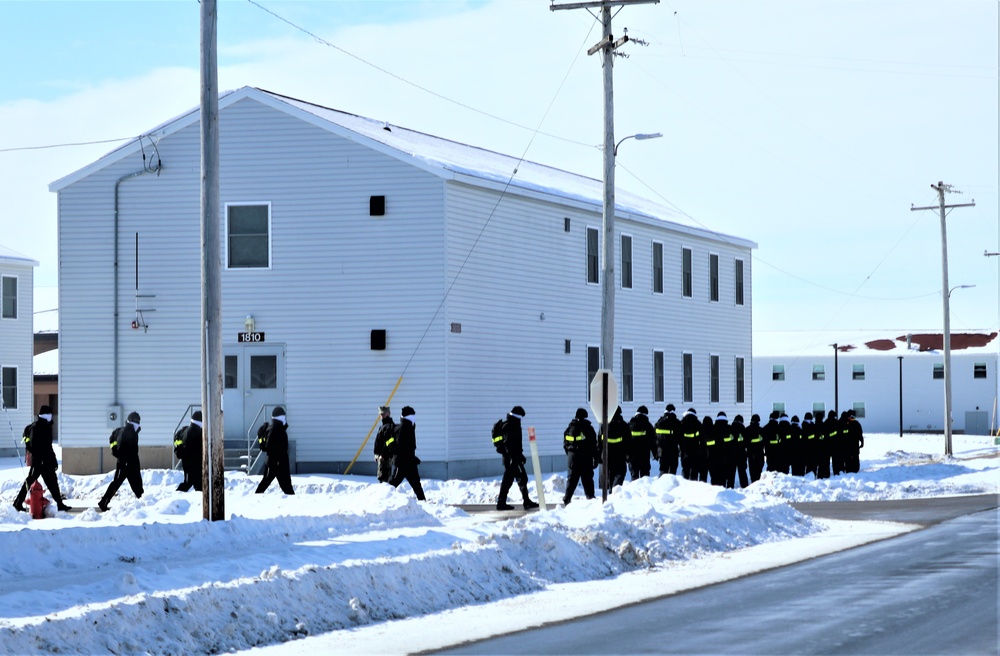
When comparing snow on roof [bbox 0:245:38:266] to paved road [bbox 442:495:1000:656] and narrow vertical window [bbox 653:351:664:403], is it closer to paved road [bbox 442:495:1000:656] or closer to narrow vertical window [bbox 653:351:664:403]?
narrow vertical window [bbox 653:351:664:403]

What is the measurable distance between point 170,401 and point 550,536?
17.0 metres

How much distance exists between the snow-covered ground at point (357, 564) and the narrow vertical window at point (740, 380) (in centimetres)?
2173

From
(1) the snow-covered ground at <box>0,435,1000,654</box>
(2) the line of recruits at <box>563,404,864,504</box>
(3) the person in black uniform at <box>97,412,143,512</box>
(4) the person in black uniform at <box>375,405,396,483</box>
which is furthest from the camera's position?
(2) the line of recruits at <box>563,404,864,504</box>

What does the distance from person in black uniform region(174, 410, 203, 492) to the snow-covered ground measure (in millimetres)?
379

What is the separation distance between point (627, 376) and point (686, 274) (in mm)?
5194

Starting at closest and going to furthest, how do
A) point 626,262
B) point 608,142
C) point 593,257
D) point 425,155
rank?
point 608,142 < point 425,155 < point 593,257 < point 626,262

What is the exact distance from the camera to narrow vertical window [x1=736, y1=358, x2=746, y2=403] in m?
45.5

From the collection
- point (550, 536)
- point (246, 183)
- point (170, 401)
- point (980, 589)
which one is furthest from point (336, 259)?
point (980, 589)

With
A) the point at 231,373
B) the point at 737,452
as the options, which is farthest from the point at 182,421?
the point at 737,452

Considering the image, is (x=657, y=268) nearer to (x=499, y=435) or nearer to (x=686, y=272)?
(x=686, y=272)

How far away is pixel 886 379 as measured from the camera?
271ft

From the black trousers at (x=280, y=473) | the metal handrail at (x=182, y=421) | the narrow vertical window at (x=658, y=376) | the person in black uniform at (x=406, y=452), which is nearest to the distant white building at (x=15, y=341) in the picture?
the metal handrail at (x=182, y=421)

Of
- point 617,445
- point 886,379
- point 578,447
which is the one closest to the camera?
point 578,447

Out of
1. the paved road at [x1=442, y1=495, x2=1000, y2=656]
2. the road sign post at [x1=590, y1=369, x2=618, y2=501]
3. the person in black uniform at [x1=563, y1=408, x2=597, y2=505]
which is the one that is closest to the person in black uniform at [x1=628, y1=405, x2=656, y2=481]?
the person in black uniform at [x1=563, y1=408, x2=597, y2=505]
